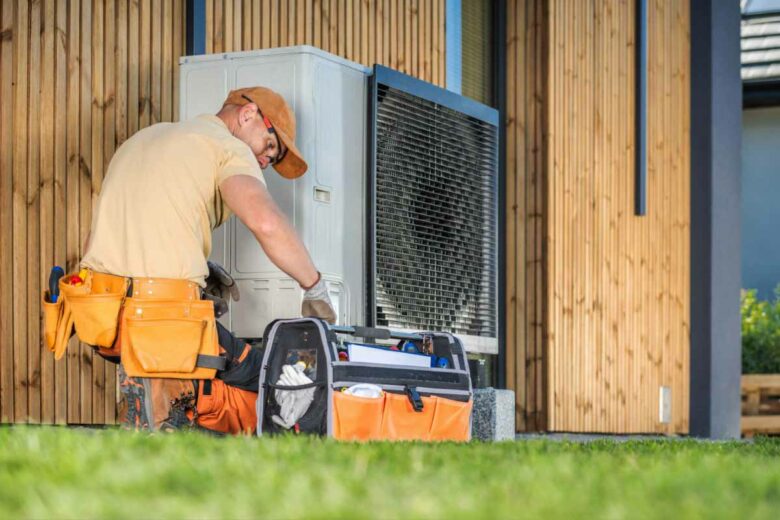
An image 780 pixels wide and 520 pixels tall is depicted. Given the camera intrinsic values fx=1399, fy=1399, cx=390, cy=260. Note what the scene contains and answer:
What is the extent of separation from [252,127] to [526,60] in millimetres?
3547

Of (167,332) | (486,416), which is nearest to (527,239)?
(486,416)

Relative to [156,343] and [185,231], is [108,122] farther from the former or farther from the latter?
[156,343]

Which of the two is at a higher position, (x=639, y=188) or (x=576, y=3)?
(x=576, y=3)

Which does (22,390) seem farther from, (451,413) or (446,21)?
(446,21)

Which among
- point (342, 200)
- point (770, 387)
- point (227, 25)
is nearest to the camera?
point (342, 200)

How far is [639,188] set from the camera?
8266mm

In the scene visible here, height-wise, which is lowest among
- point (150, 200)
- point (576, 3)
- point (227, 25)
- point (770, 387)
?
point (770, 387)

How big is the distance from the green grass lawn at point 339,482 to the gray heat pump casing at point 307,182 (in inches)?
88.9

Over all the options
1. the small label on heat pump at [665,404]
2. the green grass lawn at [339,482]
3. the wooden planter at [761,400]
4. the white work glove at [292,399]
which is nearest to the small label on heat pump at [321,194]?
the white work glove at [292,399]

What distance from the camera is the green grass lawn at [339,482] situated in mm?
1979

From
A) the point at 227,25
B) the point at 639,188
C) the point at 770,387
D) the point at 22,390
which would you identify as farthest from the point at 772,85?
the point at 22,390

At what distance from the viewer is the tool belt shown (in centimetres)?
437

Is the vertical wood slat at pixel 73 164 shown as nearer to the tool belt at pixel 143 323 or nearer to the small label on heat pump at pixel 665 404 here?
the tool belt at pixel 143 323

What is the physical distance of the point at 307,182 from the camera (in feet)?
18.0
